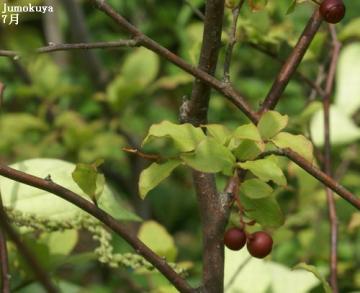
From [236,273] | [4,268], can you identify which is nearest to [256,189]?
[4,268]

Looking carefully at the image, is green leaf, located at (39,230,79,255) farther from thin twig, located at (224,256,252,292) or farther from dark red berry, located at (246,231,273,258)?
dark red berry, located at (246,231,273,258)

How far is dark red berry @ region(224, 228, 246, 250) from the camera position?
73cm

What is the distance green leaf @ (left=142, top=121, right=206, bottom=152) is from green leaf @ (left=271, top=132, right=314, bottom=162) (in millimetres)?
69

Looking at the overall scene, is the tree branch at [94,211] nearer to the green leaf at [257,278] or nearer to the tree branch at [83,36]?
the green leaf at [257,278]

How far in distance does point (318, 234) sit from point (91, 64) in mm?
718

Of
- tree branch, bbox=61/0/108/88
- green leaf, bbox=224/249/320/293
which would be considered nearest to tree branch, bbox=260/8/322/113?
green leaf, bbox=224/249/320/293

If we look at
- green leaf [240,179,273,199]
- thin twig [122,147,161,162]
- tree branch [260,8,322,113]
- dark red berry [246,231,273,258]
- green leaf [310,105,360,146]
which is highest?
green leaf [310,105,360,146]

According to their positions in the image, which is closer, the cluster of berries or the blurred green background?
the cluster of berries

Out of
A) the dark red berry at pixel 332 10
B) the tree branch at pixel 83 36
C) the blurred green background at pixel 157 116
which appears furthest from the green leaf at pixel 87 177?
the tree branch at pixel 83 36

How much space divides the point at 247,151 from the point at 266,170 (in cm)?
4

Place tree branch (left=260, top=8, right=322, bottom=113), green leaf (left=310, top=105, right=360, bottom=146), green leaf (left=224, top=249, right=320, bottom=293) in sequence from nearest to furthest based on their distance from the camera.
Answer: tree branch (left=260, top=8, right=322, bottom=113)
green leaf (left=224, top=249, right=320, bottom=293)
green leaf (left=310, top=105, right=360, bottom=146)

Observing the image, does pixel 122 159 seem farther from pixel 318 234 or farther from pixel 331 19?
pixel 331 19

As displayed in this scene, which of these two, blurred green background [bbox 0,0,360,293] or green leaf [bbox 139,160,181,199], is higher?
blurred green background [bbox 0,0,360,293]

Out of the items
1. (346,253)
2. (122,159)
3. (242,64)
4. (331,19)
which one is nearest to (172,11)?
(242,64)
